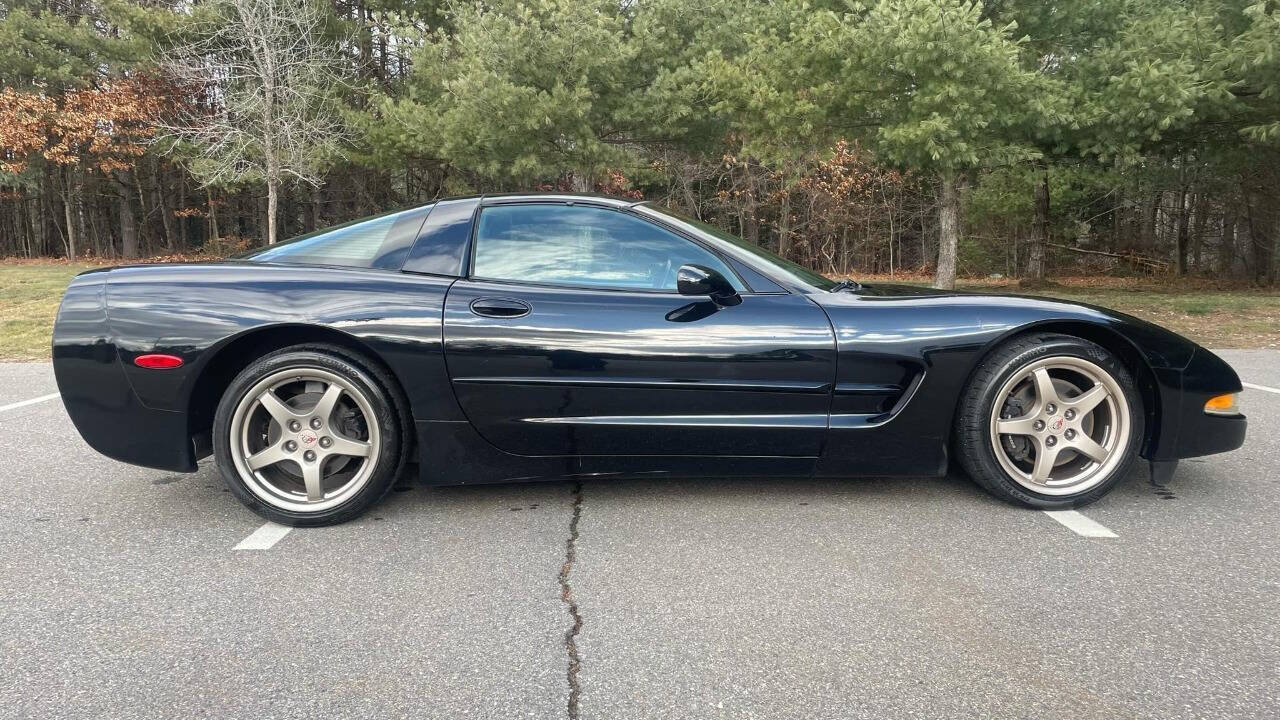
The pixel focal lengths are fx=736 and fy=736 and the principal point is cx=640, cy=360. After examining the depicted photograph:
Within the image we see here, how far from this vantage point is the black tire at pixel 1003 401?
9.58ft

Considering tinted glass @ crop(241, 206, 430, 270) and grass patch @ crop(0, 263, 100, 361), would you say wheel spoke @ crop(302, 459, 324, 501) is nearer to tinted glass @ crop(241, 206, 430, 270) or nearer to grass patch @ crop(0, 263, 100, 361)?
tinted glass @ crop(241, 206, 430, 270)

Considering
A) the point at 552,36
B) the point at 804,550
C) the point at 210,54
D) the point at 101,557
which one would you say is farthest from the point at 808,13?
the point at 210,54

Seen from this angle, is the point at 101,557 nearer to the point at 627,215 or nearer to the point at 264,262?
the point at 264,262

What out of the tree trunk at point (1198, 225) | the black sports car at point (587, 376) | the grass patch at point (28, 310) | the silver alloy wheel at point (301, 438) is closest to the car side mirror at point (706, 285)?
the black sports car at point (587, 376)

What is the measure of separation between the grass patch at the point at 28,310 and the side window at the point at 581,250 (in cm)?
459

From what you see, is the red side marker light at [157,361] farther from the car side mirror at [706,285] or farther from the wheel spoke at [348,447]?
the car side mirror at [706,285]

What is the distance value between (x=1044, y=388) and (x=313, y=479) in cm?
292

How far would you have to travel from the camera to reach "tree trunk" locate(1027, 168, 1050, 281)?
1778 cm

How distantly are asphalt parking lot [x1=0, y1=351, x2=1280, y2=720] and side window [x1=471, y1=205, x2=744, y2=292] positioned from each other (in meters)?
0.96

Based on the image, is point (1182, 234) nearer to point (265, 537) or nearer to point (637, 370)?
point (637, 370)

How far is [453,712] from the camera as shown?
5.68 ft

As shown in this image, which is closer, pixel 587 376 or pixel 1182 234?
pixel 587 376

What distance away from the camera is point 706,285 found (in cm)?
286

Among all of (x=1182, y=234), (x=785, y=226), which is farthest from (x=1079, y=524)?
(x=1182, y=234)
